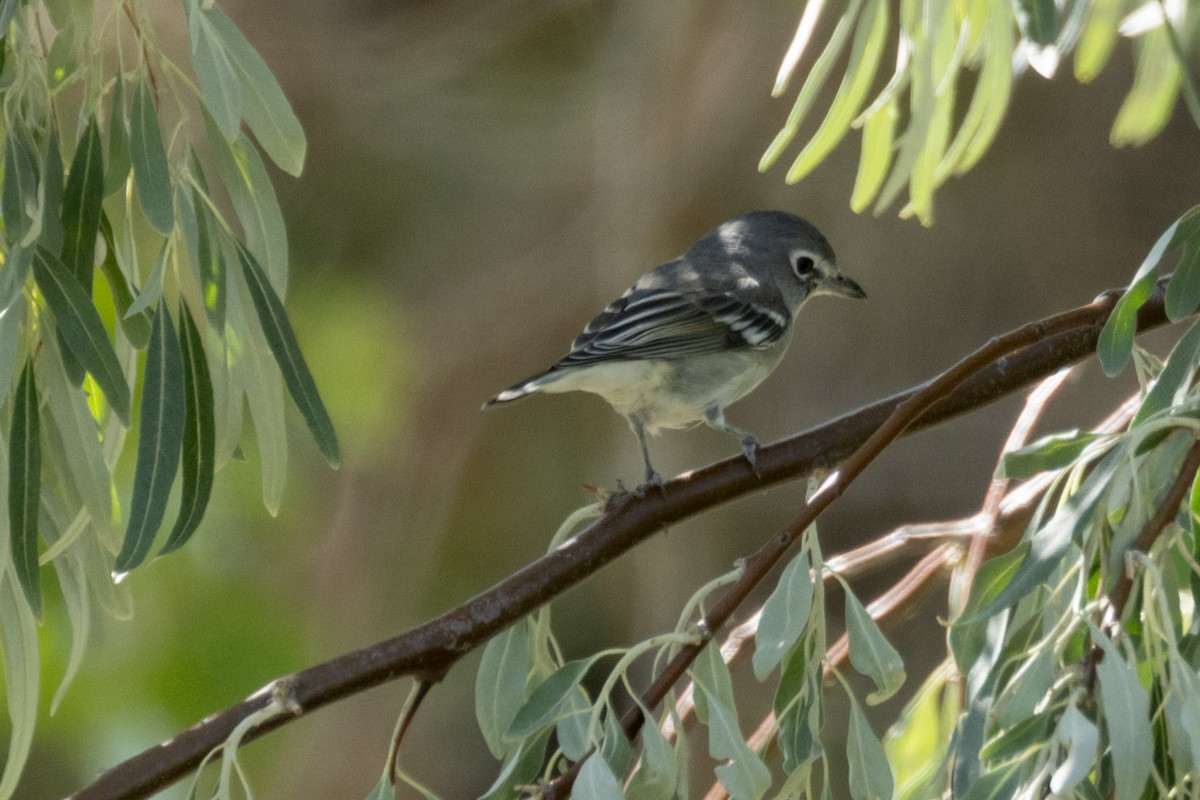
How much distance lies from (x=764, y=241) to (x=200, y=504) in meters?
1.96

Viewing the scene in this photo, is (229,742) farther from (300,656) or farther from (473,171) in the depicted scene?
(473,171)

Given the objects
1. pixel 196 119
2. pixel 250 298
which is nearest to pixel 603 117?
pixel 196 119

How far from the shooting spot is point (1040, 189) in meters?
3.72

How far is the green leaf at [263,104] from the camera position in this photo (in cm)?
144

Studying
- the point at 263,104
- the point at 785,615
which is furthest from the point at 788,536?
the point at 263,104

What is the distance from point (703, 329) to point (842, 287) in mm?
517

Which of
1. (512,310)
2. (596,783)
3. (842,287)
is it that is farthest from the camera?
(512,310)

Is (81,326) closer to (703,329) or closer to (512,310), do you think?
(703,329)

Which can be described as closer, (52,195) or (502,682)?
(52,195)

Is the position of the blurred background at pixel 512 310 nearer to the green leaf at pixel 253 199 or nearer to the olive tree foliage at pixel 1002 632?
the olive tree foliage at pixel 1002 632

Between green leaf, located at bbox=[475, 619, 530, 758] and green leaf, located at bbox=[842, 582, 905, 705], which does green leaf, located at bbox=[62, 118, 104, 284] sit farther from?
green leaf, located at bbox=[842, 582, 905, 705]

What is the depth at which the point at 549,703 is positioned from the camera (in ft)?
4.55

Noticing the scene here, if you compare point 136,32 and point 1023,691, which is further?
point 136,32

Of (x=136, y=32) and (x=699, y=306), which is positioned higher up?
(x=136, y=32)
